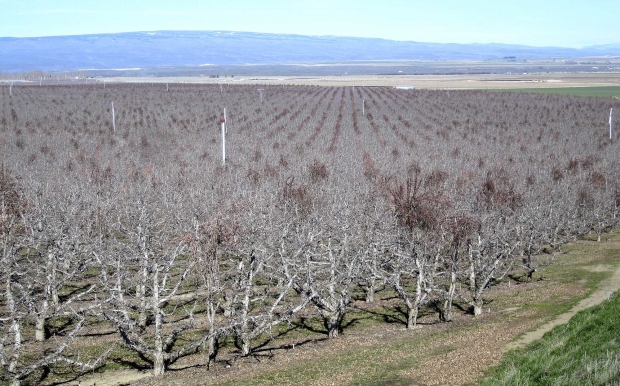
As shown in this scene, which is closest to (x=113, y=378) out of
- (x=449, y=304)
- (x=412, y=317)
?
(x=412, y=317)

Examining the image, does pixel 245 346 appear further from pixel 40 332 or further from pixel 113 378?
pixel 40 332

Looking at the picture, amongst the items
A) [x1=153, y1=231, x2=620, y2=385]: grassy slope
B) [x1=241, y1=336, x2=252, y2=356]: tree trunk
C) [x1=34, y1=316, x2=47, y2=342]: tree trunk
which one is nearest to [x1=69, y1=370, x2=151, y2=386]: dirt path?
[x1=153, y1=231, x2=620, y2=385]: grassy slope

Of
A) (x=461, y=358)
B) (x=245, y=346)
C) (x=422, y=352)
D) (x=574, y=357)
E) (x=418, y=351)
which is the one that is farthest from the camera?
(x=245, y=346)

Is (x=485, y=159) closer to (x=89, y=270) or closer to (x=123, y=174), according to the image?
(x=123, y=174)

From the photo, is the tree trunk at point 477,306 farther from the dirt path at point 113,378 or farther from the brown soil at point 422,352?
the dirt path at point 113,378

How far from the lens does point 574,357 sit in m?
12.8

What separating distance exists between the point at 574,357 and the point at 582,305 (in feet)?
21.8

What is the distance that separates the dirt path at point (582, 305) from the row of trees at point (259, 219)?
2.38 m

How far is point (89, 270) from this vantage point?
23.7m

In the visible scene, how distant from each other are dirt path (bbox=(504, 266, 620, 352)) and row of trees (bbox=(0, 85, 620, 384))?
2381 millimetres

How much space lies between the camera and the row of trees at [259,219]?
1695 cm

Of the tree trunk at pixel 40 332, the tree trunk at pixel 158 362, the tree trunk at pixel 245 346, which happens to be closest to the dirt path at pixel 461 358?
the tree trunk at pixel 158 362

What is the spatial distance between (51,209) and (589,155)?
32.8 m

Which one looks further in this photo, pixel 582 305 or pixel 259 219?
pixel 259 219
